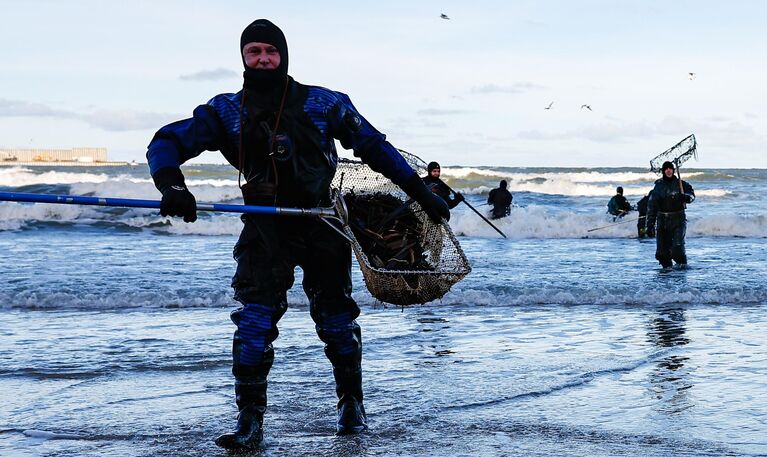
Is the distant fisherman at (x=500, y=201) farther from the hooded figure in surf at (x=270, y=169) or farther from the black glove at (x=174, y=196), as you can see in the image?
the black glove at (x=174, y=196)

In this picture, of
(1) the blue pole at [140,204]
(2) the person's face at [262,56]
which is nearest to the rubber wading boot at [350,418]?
(1) the blue pole at [140,204]

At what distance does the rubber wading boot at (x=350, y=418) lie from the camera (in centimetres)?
456

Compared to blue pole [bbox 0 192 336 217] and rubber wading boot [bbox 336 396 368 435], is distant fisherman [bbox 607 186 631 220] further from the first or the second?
blue pole [bbox 0 192 336 217]

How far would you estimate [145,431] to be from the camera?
15.2 ft

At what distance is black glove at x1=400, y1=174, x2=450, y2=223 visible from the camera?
15.0ft

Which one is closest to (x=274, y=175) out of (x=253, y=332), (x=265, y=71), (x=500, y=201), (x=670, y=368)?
(x=265, y=71)

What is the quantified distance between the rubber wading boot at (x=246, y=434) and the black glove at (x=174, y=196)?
875 millimetres

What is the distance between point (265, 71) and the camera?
423cm

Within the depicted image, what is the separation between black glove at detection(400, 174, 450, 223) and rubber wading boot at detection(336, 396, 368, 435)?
920mm

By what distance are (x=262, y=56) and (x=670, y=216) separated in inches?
468

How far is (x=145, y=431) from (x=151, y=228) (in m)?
20.0

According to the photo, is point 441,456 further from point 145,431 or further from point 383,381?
point 383,381

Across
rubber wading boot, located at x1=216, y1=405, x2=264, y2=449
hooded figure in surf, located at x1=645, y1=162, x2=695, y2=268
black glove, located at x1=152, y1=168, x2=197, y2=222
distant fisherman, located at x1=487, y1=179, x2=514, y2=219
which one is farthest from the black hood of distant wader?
distant fisherman, located at x1=487, y1=179, x2=514, y2=219

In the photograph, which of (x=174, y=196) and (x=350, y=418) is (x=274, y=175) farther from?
(x=350, y=418)
